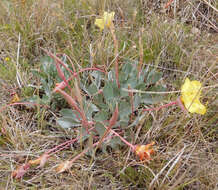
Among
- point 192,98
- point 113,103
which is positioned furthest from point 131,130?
point 192,98

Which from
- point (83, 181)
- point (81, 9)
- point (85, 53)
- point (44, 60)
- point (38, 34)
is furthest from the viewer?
point (81, 9)

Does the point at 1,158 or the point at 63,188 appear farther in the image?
the point at 1,158

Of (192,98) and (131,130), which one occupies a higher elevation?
(192,98)

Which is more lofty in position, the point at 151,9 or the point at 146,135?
the point at 151,9

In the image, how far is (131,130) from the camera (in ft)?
3.88

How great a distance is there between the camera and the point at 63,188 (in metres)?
1.08

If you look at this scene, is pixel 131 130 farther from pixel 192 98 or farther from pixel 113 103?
pixel 192 98

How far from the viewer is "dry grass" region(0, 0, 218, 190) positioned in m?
1.08

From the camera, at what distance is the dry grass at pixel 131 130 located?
1.08 meters

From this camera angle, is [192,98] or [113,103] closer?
[192,98]

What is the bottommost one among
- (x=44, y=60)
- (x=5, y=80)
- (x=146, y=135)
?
(x=146, y=135)

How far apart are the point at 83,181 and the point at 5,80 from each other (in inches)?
32.9

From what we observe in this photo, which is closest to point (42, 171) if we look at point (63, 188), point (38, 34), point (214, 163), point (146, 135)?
point (63, 188)

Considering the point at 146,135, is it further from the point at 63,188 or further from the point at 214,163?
the point at 63,188
